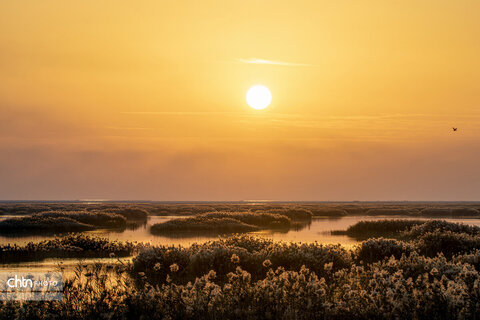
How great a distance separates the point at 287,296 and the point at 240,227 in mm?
37286

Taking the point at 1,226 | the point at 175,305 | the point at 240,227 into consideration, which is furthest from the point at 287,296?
the point at 1,226

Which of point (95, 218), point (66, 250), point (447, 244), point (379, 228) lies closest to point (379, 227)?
point (379, 228)

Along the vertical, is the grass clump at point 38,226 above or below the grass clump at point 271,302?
below

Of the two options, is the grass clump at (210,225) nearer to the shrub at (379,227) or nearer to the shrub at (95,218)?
the shrub at (95,218)

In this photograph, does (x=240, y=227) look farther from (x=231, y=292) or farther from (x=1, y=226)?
(x=231, y=292)

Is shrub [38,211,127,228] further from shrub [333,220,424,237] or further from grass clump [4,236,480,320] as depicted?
grass clump [4,236,480,320]

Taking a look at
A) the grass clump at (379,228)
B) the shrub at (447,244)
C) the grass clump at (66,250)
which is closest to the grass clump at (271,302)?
the shrub at (447,244)

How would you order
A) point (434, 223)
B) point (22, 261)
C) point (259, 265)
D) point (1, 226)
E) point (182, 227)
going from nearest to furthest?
point (259, 265)
point (22, 261)
point (434, 223)
point (1, 226)
point (182, 227)

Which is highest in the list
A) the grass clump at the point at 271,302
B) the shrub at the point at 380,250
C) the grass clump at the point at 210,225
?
the grass clump at the point at 271,302

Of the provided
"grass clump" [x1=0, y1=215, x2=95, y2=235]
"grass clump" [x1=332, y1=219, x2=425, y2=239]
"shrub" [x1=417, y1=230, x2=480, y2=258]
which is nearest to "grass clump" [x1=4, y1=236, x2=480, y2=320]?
"shrub" [x1=417, y1=230, x2=480, y2=258]

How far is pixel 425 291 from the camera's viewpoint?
1021 centimetres

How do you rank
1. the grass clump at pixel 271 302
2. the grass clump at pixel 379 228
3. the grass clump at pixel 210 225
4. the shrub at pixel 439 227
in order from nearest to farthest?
the grass clump at pixel 271 302 < the shrub at pixel 439 227 < the grass clump at pixel 379 228 < the grass clump at pixel 210 225

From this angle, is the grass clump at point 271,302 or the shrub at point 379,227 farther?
the shrub at point 379,227

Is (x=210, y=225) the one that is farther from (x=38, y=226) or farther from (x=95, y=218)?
(x=38, y=226)
